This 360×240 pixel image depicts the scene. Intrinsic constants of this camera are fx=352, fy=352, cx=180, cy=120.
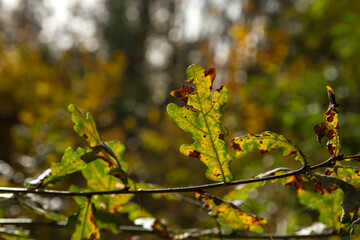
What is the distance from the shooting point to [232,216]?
0.84 m

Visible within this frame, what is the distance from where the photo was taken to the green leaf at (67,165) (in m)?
0.75

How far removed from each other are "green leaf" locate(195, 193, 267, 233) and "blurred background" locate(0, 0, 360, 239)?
29 centimetres

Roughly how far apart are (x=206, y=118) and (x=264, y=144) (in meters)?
0.13

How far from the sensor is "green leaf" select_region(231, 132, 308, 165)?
2.22 ft

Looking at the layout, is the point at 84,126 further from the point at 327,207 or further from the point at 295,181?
the point at 327,207

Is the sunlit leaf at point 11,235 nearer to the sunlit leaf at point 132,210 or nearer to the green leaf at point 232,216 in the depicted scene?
the sunlit leaf at point 132,210

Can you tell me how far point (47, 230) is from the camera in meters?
2.64

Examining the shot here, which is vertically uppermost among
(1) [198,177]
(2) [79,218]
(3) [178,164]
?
(3) [178,164]

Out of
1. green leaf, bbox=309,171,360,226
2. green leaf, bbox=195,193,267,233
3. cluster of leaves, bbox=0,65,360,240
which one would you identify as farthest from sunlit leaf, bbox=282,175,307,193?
green leaf, bbox=309,171,360,226

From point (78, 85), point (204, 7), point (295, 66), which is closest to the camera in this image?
point (295, 66)

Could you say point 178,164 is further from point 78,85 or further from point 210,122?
point 210,122

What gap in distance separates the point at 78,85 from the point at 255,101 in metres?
4.46

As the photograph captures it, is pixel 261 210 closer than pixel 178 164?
Yes

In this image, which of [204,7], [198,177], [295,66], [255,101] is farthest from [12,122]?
[204,7]
